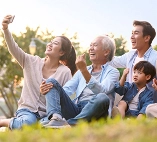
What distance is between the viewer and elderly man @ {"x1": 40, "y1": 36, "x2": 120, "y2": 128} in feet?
16.9

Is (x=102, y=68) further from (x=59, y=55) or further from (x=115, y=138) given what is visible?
(x=115, y=138)

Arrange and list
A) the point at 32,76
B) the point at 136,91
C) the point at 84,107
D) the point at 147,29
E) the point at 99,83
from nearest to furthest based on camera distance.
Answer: the point at 84,107 < the point at 99,83 < the point at 136,91 < the point at 32,76 < the point at 147,29

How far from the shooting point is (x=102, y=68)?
5.96m

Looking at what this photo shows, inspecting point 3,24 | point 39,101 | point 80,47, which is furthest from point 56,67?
point 80,47

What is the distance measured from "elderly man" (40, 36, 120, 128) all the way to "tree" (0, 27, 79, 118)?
25.8m

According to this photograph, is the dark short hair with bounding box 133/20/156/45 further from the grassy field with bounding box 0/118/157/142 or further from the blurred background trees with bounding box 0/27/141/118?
the blurred background trees with bounding box 0/27/141/118

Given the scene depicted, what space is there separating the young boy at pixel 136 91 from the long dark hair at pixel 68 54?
3.07 feet

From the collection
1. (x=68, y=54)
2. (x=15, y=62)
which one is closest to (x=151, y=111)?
(x=68, y=54)

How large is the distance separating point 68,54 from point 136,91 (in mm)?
1153

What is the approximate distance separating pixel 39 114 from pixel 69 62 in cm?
98

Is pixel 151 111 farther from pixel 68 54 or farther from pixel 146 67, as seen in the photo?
pixel 68 54

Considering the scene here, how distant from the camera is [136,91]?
5973 millimetres

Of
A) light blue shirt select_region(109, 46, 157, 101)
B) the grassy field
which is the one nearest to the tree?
light blue shirt select_region(109, 46, 157, 101)

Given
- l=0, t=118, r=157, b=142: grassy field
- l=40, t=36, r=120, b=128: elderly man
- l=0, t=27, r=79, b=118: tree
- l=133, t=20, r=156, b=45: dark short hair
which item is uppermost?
l=0, t=118, r=157, b=142: grassy field
